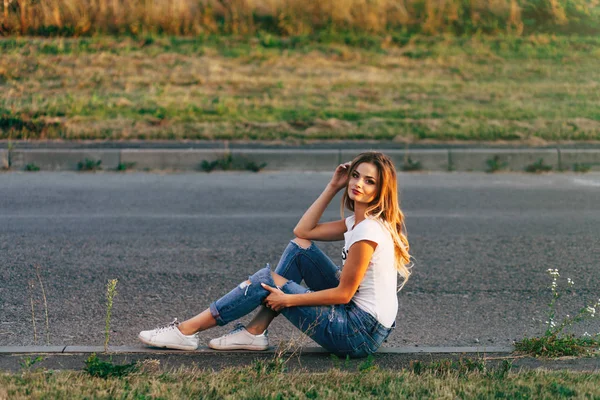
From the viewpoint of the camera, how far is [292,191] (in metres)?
8.58

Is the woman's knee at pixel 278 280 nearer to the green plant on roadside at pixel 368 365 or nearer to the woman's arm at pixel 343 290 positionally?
the woman's arm at pixel 343 290

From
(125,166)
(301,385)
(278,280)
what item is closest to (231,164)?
(125,166)

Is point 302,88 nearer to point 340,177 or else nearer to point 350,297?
point 340,177

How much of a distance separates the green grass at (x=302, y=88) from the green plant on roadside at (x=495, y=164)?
3.04ft

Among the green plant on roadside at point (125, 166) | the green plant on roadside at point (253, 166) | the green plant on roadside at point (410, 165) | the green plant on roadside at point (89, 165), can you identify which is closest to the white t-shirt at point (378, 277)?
the green plant on roadside at point (253, 166)

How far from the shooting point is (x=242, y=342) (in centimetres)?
394

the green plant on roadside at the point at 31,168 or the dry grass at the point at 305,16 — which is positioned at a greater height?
the dry grass at the point at 305,16

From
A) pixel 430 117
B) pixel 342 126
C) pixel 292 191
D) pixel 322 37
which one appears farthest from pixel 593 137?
pixel 322 37

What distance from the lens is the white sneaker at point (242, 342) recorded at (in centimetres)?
393

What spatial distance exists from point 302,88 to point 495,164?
164 inches

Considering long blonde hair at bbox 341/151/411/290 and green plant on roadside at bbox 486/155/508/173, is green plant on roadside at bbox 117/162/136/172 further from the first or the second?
long blonde hair at bbox 341/151/411/290

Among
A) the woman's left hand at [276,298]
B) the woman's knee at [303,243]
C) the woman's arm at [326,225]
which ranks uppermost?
the woman's arm at [326,225]

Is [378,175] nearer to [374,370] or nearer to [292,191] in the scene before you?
[374,370]

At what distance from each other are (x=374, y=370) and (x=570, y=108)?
32.9ft
